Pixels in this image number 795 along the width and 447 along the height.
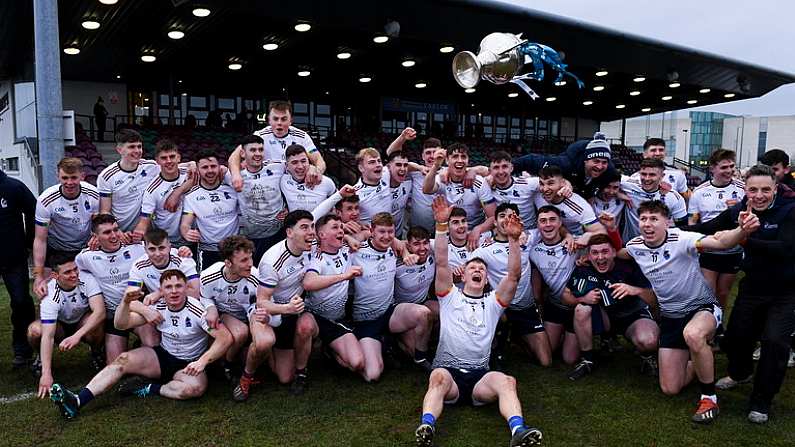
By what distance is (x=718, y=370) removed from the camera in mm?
5070

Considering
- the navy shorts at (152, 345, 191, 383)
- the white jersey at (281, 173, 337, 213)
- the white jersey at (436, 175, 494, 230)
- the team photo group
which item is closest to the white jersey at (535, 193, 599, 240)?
the team photo group

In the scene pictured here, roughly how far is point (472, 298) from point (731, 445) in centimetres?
185

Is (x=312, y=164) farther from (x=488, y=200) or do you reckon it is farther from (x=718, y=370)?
(x=718, y=370)

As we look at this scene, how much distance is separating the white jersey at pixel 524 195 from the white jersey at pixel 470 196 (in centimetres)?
19

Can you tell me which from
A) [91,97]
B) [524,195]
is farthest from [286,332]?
[91,97]

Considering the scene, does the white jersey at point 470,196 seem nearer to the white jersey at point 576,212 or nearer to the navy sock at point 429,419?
the white jersey at point 576,212

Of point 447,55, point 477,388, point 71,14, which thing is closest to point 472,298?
point 477,388

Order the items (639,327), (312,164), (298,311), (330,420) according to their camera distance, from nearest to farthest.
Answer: (330,420), (298,311), (639,327), (312,164)

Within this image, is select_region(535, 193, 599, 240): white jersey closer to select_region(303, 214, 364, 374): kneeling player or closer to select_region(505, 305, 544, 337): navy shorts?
select_region(505, 305, 544, 337): navy shorts

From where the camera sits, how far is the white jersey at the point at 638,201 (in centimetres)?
579

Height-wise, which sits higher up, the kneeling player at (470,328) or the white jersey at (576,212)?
the white jersey at (576,212)

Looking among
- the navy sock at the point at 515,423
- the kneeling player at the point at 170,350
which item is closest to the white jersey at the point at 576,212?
the navy sock at the point at 515,423

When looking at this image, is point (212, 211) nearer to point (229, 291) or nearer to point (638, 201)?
point (229, 291)

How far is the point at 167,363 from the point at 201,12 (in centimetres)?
960
